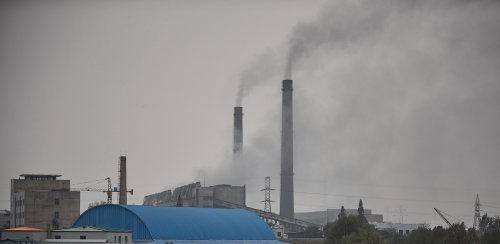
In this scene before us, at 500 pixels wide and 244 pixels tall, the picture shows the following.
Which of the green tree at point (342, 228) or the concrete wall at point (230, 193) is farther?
the concrete wall at point (230, 193)

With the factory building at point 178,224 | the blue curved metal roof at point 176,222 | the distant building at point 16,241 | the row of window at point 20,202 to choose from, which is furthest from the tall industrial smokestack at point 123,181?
the distant building at point 16,241

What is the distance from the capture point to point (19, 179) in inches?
4742

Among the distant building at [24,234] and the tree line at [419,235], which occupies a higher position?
the distant building at [24,234]

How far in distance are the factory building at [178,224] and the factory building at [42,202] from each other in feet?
160

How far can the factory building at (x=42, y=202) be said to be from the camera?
11619 cm

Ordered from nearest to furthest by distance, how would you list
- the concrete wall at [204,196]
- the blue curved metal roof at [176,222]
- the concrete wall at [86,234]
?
the concrete wall at [86,234]
the blue curved metal roof at [176,222]
the concrete wall at [204,196]

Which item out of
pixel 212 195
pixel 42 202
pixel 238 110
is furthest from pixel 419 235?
pixel 212 195

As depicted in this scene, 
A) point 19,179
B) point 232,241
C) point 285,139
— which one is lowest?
point 232,241

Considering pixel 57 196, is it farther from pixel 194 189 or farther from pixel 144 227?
pixel 144 227

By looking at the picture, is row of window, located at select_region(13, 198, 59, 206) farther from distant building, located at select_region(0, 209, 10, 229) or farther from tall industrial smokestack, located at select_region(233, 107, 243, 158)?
tall industrial smokestack, located at select_region(233, 107, 243, 158)

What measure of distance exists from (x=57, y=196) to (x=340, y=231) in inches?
2278

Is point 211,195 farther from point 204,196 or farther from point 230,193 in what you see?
point 230,193

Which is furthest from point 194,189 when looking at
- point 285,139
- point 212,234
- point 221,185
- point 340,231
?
point 212,234

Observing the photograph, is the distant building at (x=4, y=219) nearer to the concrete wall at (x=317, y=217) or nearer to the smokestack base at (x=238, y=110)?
the smokestack base at (x=238, y=110)
